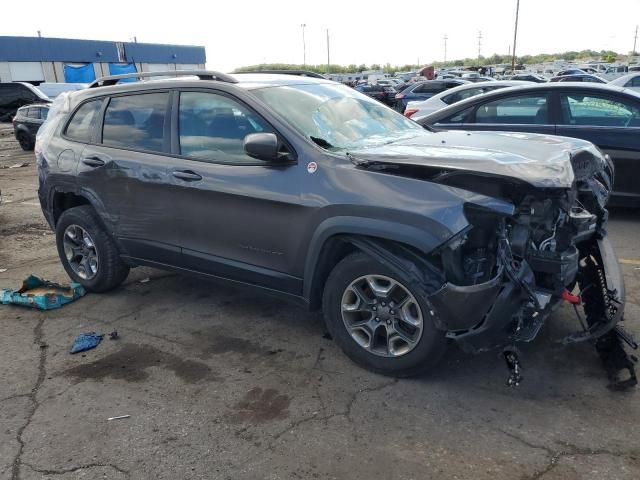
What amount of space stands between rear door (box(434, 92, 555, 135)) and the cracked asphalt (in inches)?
117

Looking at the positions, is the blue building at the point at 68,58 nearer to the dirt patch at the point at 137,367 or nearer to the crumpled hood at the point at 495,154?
the dirt patch at the point at 137,367

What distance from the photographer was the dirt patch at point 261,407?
126 inches

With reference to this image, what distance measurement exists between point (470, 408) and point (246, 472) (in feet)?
4.24

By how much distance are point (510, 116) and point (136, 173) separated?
15.8ft

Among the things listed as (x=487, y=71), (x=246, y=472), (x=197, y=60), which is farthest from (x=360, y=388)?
(x=197, y=60)

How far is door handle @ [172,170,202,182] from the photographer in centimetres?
407

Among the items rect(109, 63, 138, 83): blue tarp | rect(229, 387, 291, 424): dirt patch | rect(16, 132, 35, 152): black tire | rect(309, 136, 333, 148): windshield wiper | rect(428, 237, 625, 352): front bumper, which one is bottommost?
rect(16, 132, 35, 152): black tire

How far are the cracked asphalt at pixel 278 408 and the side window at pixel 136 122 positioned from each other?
4.65 feet

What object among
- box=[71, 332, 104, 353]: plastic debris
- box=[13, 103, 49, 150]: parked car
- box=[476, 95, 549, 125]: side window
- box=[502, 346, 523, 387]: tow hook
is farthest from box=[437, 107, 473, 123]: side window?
box=[13, 103, 49, 150]: parked car

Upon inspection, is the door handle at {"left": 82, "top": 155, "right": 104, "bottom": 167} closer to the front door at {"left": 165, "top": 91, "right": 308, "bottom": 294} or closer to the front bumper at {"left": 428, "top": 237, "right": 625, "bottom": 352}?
the front door at {"left": 165, "top": 91, "right": 308, "bottom": 294}

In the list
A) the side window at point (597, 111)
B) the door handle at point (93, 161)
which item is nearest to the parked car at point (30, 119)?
the door handle at point (93, 161)

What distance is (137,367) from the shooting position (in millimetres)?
3852

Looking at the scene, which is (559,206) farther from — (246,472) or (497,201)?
(246,472)

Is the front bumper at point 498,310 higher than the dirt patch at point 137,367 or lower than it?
higher
